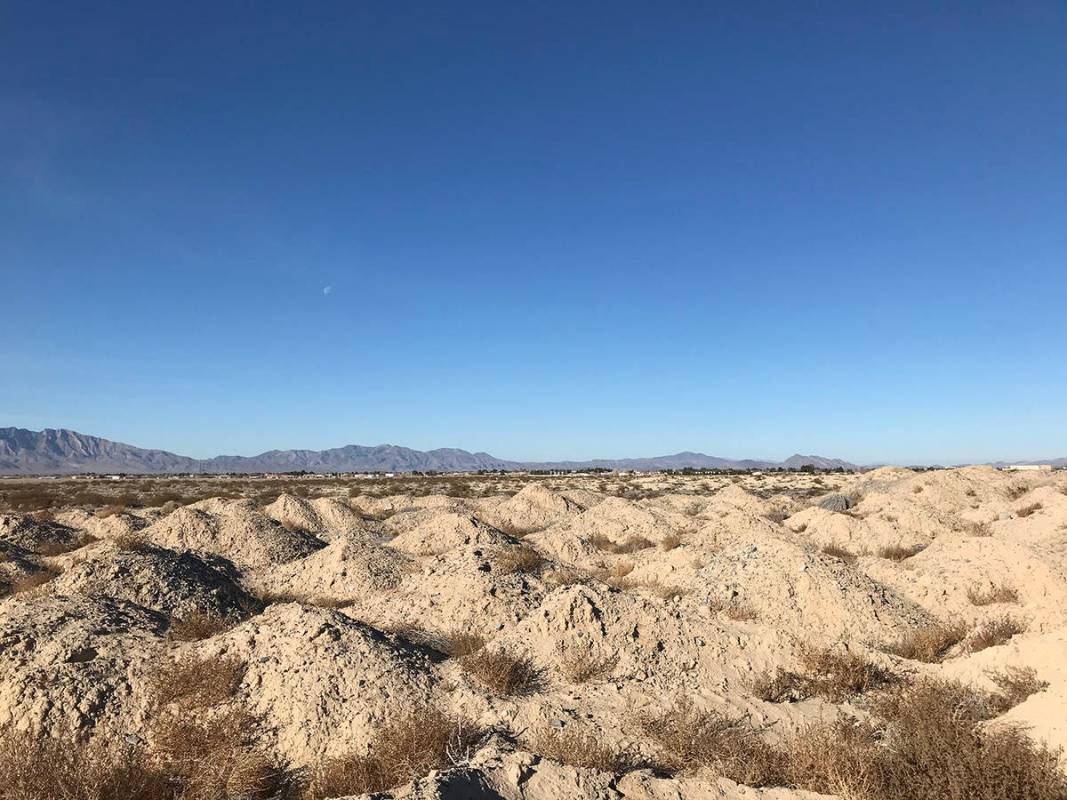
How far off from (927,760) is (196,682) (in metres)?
8.12

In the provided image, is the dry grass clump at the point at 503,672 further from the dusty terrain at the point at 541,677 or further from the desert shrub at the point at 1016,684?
the desert shrub at the point at 1016,684

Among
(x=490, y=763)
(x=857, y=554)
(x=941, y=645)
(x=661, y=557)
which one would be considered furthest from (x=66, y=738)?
→ (x=857, y=554)

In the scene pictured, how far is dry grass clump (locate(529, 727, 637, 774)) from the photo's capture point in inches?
246

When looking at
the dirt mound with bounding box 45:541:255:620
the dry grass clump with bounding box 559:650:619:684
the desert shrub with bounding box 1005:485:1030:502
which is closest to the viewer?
the dry grass clump with bounding box 559:650:619:684

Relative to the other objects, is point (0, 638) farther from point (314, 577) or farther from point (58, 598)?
point (314, 577)

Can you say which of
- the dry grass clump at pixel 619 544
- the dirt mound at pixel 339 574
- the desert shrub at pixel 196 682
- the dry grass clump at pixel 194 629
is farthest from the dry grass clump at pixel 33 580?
the dry grass clump at pixel 619 544

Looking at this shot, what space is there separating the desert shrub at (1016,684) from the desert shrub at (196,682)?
9432mm

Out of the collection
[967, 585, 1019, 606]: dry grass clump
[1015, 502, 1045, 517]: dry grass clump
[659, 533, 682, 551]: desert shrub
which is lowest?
Result: [659, 533, 682, 551]: desert shrub

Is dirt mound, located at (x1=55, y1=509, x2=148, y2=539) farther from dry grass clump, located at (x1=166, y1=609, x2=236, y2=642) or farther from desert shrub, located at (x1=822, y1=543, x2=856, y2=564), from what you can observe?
desert shrub, located at (x1=822, y1=543, x2=856, y2=564)

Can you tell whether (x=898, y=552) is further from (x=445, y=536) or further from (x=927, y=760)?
(x=927, y=760)

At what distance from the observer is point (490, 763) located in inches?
228

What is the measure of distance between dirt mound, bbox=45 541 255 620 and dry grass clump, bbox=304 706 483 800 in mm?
7042

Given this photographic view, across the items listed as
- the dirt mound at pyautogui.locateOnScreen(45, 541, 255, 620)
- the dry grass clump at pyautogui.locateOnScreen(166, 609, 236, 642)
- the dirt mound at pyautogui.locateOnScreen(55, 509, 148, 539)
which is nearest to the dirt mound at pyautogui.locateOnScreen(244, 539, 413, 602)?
the dirt mound at pyautogui.locateOnScreen(45, 541, 255, 620)

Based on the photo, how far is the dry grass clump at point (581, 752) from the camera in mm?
6242
